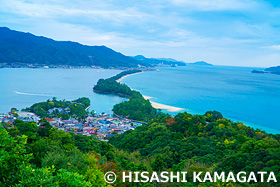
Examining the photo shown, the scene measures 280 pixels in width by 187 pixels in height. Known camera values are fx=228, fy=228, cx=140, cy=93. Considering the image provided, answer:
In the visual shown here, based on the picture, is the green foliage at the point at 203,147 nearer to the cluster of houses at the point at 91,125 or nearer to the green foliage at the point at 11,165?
the cluster of houses at the point at 91,125

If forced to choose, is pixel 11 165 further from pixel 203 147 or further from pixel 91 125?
pixel 91 125

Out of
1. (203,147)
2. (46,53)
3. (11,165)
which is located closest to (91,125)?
(203,147)

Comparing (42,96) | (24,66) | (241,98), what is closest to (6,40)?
(24,66)

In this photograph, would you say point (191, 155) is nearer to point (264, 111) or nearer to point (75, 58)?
point (264, 111)

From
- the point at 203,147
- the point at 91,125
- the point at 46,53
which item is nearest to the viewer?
the point at 203,147

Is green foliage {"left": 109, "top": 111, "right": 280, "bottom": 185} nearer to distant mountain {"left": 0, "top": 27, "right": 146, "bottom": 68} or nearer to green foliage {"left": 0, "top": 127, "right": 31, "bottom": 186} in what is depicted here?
green foliage {"left": 0, "top": 127, "right": 31, "bottom": 186}

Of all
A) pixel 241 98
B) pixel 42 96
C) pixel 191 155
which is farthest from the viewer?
pixel 241 98
